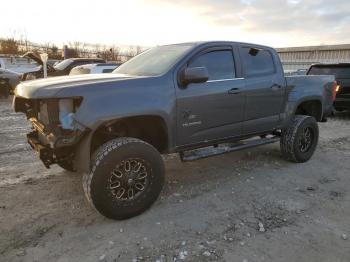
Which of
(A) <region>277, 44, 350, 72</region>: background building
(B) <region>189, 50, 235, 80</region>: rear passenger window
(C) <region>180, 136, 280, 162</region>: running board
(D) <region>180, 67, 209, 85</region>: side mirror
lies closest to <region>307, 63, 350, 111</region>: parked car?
(C) <region>180, 136, 280, 162</region>: running board

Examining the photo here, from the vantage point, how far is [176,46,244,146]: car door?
423 cm

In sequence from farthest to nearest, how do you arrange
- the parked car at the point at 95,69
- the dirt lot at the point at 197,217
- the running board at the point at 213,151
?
the parked car at the point at 95,69, the running board at the point at 213,151, the dirt lot at the point at 197,217

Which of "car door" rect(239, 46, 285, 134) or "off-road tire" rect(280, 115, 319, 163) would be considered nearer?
"car door" rect(239, 46, 285, 134)

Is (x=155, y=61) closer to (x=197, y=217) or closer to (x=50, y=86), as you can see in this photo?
(x=50, y=86)

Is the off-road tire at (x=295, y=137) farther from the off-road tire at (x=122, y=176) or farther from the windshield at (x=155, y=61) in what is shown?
the off-road tire at (x=122, y=176)

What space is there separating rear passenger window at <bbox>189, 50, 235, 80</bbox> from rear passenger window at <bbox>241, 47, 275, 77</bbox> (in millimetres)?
295

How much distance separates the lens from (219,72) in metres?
4.64

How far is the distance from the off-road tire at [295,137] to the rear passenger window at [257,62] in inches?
40.5

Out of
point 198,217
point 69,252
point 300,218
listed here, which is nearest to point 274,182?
point 300,218

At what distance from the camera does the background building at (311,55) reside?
688 inches

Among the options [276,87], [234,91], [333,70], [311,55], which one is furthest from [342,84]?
[311,55]

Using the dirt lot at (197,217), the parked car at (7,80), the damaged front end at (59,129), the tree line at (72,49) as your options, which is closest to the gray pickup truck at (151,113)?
the damaged front end at (59,129)

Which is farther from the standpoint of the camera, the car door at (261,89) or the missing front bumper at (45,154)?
the car door at (261,89)

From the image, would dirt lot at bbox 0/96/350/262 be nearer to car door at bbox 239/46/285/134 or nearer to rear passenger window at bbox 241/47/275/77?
car door at bbox 239/46/285/134
